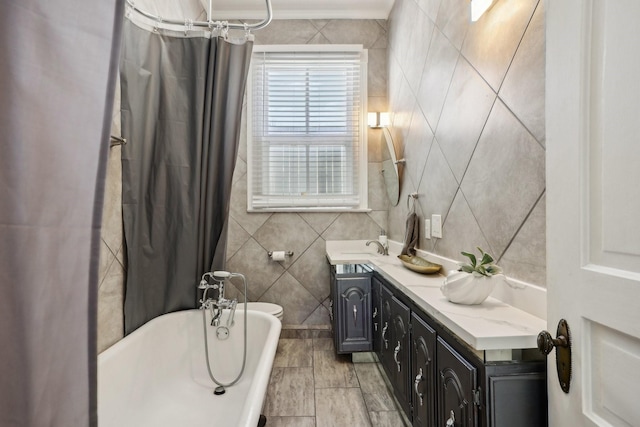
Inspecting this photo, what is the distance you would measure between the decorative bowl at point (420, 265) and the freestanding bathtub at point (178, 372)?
84 cm

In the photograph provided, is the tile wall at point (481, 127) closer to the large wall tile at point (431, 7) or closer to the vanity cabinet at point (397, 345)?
the large wall tile at point (431, 7)

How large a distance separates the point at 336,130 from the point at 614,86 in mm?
2556

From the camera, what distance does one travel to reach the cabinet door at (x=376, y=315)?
2.12 m

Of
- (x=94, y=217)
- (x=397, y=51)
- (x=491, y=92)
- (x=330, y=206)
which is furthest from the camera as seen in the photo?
(x=330, y=206)

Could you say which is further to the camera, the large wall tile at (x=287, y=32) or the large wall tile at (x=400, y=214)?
the large wall tile at (x=287, y=32)

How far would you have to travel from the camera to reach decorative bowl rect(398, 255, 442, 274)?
1.76m

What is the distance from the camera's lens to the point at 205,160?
180 cm

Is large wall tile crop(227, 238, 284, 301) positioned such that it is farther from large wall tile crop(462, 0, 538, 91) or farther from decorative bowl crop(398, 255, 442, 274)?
large wall tile crop(462, 0, 538, 91)

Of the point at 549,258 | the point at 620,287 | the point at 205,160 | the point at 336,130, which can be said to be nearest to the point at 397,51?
the point at 336,130

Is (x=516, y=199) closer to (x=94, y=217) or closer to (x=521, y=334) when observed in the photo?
(x=521, y=334)

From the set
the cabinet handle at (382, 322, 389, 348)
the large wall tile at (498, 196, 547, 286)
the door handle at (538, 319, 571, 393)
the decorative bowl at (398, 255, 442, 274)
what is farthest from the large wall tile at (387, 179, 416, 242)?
the door handle at (538, 319, 571, 393)

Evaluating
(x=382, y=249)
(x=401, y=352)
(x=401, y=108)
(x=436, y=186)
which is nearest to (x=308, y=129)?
(x=401, y=108)

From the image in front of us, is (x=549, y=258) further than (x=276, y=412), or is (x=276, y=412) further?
(x=276, y=412)

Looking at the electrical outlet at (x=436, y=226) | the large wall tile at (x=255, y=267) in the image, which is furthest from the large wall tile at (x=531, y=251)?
the large wall tile at (x=255, y=267)
